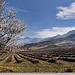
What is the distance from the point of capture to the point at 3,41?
1839 centimetres

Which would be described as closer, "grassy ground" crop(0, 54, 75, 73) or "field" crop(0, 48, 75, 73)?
"grassy ground" crop(0, 54, 75, 73)

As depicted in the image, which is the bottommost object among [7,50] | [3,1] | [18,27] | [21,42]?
[7,50]

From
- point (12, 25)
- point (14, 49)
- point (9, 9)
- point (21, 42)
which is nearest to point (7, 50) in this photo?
point (14, 49)

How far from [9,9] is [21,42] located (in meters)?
6.18

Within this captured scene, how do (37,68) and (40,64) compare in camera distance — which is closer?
(37,68)

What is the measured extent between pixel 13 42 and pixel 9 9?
5827 mm

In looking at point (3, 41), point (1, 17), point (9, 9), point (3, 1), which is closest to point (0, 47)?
point (3, 41)

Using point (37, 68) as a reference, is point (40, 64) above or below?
below

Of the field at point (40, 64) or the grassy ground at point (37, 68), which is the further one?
the field at point (40, 64)

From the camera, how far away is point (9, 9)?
61.8 feet

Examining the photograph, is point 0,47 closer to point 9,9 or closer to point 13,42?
point 13,42

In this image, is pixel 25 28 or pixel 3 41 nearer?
pixel 3 41

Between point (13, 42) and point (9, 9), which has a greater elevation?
point (9, 9)

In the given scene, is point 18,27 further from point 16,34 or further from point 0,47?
point 0,47
